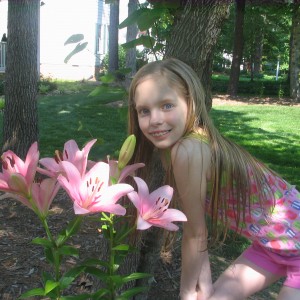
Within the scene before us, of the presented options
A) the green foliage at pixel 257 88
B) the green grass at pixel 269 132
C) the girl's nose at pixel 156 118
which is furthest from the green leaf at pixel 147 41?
the green foliage at pixel 257 88

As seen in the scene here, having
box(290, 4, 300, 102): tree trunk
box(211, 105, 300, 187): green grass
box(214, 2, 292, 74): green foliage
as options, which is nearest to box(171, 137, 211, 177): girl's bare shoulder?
box(211, 105, 300, 187): green grass

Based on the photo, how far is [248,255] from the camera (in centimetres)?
197

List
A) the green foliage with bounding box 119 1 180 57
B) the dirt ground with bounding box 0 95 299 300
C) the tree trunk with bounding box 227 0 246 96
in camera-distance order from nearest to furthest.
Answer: the green foliage with bounding box 119 1 180 57 < the dirt ground with bounding box 0 95 299 300 < the tree trunk with bounding box 227 0 246 96

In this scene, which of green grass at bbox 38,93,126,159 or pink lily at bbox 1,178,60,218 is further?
green grass at bbox 38,93,126,159

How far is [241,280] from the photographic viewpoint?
1.93m

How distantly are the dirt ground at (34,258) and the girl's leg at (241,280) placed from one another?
879 millimetres

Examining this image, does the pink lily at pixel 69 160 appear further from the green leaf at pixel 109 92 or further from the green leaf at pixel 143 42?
the green leaf at pixel 143 42

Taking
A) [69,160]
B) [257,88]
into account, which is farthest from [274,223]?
[257,88]

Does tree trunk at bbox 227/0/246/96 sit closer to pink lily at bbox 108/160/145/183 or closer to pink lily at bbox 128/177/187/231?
pink lily at bbox 108/160/145/183

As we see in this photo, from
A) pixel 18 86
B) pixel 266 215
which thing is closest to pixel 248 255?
pixel 266 215

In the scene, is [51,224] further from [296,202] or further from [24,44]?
[296,202]

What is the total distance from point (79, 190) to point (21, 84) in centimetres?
373

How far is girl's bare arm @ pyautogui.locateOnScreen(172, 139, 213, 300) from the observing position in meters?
1.56

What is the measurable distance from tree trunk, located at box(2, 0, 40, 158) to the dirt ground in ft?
2.26
